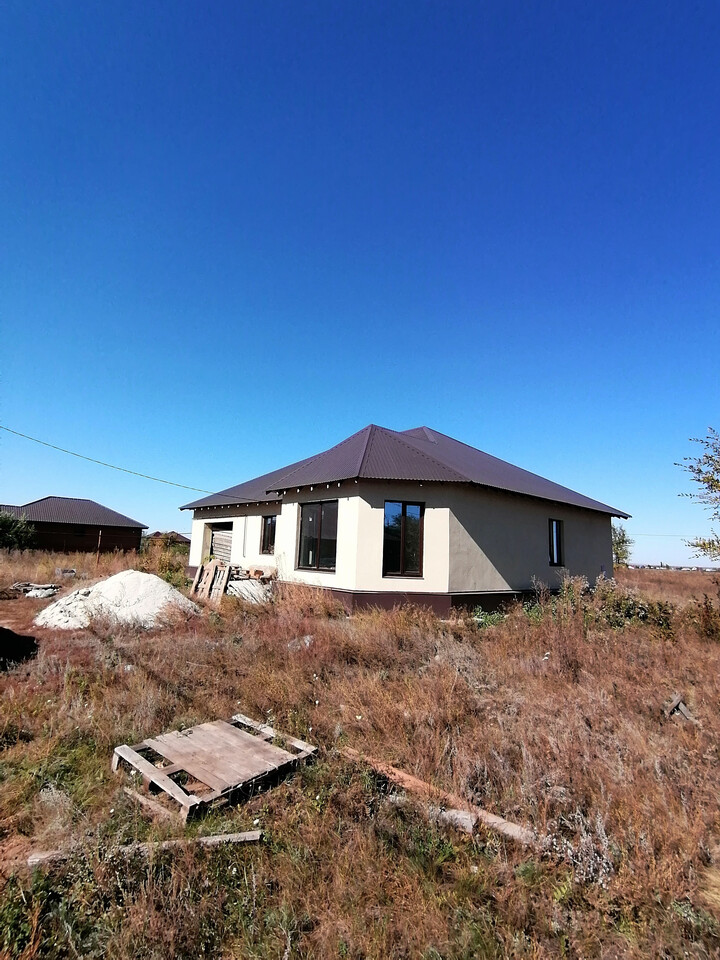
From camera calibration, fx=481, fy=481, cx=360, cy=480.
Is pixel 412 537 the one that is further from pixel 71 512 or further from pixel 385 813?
pixel 71 512

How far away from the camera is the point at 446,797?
3.73m

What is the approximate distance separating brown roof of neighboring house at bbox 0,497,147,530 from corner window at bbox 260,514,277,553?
27257 millimetres

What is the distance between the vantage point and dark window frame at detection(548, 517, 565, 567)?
1578cm

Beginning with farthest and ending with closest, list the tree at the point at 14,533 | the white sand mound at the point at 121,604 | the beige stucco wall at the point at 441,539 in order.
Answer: the tree at the point at 14,533, the beige stucco wall at the point at 441,539, the white sand mound at the point at 121,604

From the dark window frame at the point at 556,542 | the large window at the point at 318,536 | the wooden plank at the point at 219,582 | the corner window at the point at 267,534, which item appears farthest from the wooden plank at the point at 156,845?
the dark window frame at the point at 556,542

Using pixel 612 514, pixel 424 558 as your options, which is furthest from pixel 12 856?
pixel 612 514

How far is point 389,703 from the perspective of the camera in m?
5.30

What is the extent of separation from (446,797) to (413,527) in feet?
28.4

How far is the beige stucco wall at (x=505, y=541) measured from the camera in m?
12.3

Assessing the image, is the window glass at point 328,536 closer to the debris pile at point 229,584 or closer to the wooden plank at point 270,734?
the debris pile at point 229,584

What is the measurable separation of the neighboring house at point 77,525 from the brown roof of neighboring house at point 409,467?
24835 mm

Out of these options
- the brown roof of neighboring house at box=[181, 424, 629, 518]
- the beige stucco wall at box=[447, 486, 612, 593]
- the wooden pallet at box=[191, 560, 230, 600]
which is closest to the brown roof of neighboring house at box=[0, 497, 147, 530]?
the brown roof of neighboring house at box=[181, 424, 629, 518]

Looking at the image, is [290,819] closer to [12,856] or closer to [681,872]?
[12,856]

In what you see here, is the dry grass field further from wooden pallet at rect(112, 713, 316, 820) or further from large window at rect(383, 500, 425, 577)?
large window at rect(383, 500, 425, 577)
